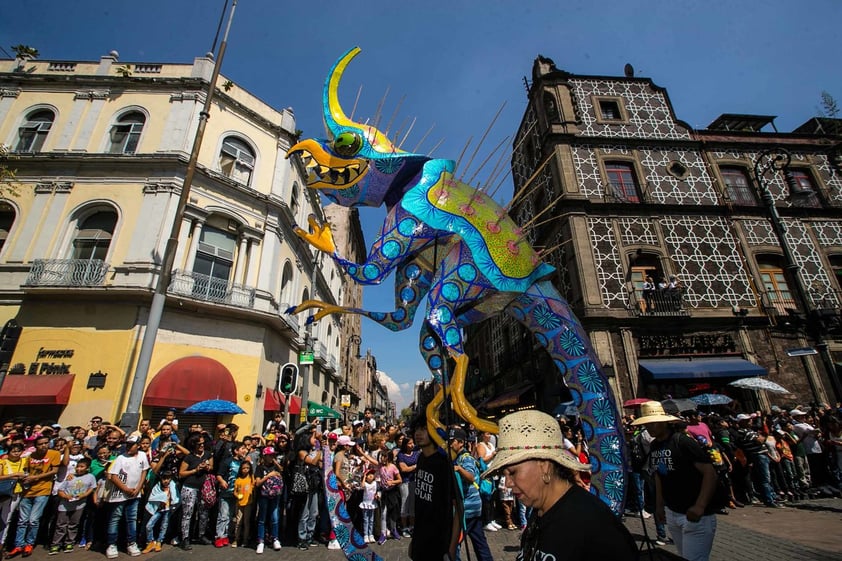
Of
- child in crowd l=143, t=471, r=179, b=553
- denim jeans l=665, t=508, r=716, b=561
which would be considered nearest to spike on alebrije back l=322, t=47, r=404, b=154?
denim jeans l=665, t=508, r=716, b=561

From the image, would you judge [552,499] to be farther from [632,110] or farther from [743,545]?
[632,110]

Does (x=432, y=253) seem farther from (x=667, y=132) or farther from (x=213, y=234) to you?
(x=667, y=132)

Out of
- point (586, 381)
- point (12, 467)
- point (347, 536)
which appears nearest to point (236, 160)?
point (12, 467)

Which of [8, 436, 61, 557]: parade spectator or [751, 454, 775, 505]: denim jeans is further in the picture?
[751, 454, 775, 505]: denim jeans

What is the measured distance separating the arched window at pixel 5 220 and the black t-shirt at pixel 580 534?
17.4m

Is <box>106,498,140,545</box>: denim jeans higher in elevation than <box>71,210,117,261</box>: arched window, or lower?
lower

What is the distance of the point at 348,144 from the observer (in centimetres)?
394

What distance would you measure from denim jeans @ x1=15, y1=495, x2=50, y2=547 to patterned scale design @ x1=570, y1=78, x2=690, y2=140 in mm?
19256

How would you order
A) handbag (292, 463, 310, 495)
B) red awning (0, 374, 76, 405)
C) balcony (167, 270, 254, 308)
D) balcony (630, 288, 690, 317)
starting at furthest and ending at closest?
balcony (630, 288, 690, 317)
balcony (167, 270, 254, 308)
red awning (0, 374, 76, 405)
handbag (292, 463, 310, 495)

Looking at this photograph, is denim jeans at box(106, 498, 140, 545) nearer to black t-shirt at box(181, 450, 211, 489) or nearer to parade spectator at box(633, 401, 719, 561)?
black t-shirt at box(181, 450, 211, 489)

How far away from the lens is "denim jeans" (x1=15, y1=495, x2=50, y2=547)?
217 inches

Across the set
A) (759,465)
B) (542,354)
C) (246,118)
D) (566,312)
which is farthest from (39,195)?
(759,465)

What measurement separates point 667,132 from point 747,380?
11.1 meters

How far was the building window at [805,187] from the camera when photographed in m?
17.1
